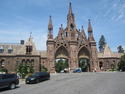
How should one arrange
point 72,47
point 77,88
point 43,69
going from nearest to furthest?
point 77,88
point 43,69
point 72,47

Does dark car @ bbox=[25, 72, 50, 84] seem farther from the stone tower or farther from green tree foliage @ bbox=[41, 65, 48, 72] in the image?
the stone tower

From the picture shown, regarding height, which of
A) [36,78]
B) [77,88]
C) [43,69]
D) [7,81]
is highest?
[43,69]

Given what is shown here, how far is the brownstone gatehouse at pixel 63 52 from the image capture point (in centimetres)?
5550

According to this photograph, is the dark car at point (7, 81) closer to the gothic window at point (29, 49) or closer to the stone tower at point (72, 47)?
the gothic window at point (29, 49)

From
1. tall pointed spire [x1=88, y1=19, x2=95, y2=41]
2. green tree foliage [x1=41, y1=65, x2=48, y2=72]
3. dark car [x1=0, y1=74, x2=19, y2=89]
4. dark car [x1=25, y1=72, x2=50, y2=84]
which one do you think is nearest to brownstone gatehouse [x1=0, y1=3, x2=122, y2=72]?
tall pointed spire [x1=88, y1=19, x2=95, y2=41]

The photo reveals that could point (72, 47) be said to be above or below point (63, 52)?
above

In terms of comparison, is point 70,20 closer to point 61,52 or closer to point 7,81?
point 61,52

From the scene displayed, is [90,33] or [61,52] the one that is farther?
[90,33]

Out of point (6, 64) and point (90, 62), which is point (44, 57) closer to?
point (6, 64)

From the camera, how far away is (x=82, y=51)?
214 feet

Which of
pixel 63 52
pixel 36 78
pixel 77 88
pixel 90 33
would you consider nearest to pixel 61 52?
pixel 63 52

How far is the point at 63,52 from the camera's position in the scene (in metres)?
63.3

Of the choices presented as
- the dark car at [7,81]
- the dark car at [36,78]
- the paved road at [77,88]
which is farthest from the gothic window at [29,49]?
the dark car at [7,81]

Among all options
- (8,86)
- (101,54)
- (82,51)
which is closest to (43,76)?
(8,86)
